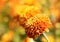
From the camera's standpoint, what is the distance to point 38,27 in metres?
0.83

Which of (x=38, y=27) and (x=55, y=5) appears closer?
(x=38, y=27)

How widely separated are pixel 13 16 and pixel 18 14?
3 cm

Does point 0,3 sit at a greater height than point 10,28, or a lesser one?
greater

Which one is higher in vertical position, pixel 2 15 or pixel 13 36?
pixel 2 15

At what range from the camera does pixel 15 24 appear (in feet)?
3.03

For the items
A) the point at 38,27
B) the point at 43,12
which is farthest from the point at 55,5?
the point at 38,27

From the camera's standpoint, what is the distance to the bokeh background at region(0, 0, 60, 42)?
911 mm

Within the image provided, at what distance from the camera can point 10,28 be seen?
917 millimetres

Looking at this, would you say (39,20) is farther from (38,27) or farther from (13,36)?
(13,36)

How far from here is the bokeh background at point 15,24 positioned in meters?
0.91

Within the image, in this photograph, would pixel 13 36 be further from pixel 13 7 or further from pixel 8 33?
pixel 13 7

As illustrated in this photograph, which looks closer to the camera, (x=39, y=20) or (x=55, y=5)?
(x=39, y=20)

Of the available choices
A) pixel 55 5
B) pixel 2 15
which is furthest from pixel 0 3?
pixel 55 5

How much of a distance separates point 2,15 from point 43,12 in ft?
0.67
